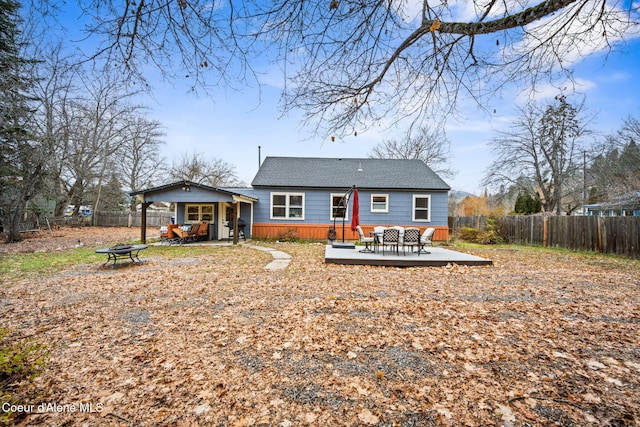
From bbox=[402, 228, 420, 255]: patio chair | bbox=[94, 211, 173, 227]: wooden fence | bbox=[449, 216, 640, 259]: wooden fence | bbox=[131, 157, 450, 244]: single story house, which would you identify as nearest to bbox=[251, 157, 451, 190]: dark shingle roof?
bbox=[131, 157, 450, 244]: single story house

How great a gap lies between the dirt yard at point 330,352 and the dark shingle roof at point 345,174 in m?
10.4

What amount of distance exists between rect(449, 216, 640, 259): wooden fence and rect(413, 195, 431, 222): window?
13.4 ft

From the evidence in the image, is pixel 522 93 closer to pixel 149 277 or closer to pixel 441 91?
pixel 441 91

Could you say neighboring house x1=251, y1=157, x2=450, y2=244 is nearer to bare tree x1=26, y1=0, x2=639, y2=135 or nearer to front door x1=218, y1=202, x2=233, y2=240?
front door x1=218, y1=202, x2=233, y2=240

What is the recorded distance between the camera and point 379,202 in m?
16.4

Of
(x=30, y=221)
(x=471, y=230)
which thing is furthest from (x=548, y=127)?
(x=30, y=221)

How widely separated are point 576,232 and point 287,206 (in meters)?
13.8

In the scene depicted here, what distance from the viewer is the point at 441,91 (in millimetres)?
4152

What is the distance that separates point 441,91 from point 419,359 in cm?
356

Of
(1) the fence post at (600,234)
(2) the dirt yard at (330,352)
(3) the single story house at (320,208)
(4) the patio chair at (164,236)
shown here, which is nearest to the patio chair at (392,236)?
(2) the dirt yard at (330,352)

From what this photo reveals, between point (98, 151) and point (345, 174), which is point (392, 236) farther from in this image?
point (98, 151)

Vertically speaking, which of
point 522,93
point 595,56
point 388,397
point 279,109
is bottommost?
point 388,397

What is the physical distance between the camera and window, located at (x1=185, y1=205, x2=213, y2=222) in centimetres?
1606

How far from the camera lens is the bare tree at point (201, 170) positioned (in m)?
30.8
